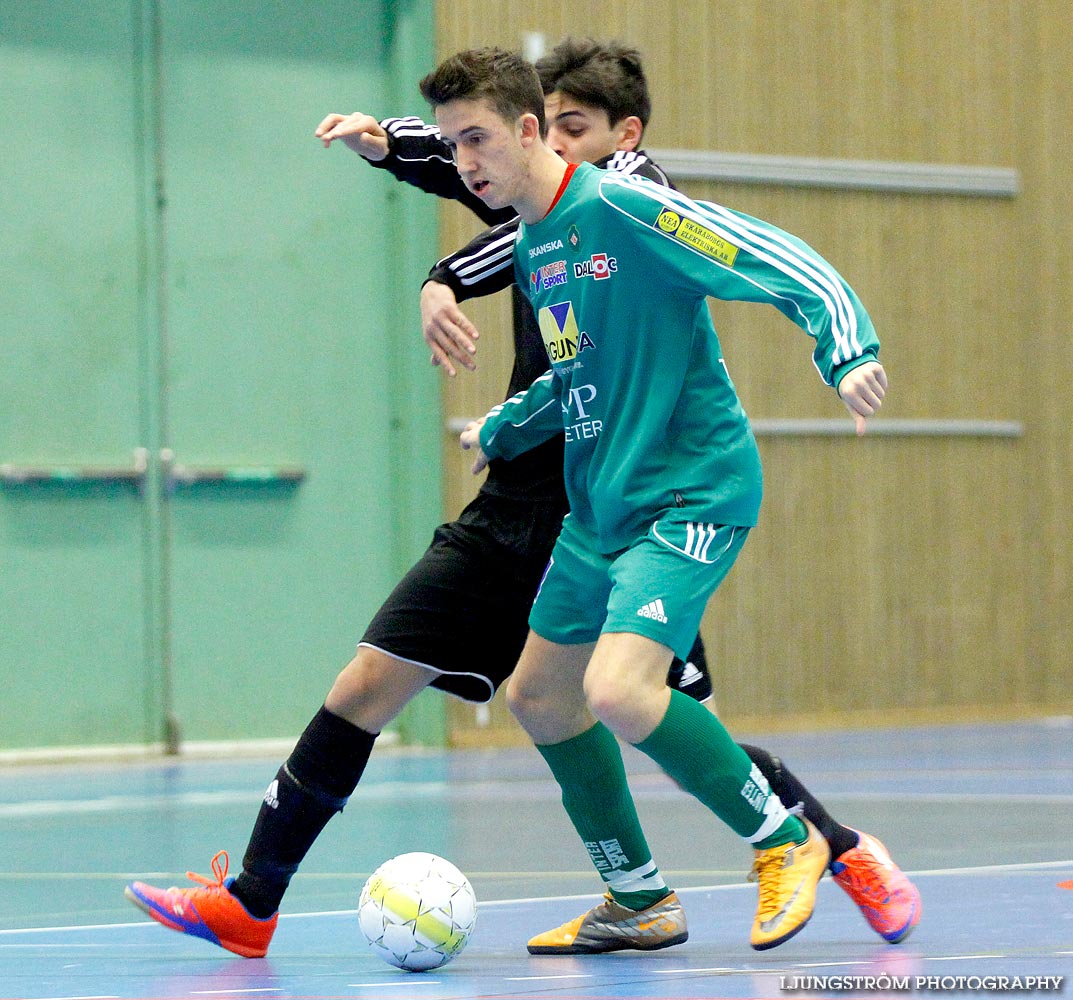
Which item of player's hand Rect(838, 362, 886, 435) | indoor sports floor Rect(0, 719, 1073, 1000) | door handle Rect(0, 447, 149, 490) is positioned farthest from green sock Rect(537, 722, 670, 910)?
door handle Rect(0, 447, 149, 490)

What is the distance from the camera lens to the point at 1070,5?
12.4m

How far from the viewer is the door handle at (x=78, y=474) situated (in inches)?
373

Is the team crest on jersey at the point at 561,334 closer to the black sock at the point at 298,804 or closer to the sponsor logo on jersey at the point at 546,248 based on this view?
the sponsor logo on jersey at the point at 546,248

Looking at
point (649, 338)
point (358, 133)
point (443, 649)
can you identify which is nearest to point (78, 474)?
point (358, 133)

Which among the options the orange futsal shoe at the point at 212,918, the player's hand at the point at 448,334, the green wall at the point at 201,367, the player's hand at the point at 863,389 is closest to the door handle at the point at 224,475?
the green wall at the point at 201,367

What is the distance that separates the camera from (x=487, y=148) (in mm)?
3623

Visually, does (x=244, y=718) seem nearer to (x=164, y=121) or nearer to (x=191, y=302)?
(x=191, y=302)

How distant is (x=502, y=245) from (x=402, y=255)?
6.28 m

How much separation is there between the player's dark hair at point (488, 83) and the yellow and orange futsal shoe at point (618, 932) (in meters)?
1.64

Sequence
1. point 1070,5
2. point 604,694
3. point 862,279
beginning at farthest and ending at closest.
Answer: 1. point 1070,5
2. point 862,279
3. point 604,694

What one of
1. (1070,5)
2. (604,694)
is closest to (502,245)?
(604,694)

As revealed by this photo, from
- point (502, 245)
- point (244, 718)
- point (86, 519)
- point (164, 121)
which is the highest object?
point (164, 121)

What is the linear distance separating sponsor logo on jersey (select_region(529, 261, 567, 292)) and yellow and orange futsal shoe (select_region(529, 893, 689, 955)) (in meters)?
1.29

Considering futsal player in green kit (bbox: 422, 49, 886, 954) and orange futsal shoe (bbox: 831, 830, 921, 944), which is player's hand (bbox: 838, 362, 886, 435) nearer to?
futsal player in green kit (bbox: 422, 49, 886, 954)
